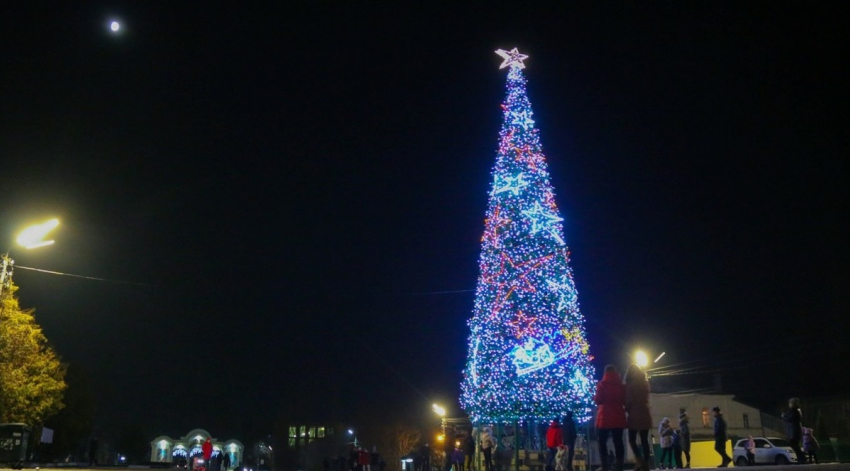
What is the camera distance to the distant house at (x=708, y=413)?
169 ft

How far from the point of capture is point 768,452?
3075 cm

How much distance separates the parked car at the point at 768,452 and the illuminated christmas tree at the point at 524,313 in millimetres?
9517

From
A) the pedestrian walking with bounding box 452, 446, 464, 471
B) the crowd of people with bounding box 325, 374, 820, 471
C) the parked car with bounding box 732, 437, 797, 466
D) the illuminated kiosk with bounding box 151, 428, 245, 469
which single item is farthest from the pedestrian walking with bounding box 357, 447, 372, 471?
the illuminated kiosk with bounding box 151, 428, 245, 469

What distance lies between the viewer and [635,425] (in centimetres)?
1058

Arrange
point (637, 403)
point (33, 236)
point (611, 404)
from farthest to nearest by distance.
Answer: point (33, 236)
point (637, 403)
point (611, 404)

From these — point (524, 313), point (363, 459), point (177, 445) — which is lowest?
point (177, 445)

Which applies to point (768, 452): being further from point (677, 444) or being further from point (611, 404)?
point (611, 404)

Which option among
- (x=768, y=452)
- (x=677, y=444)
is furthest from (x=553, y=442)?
(x=768, y=452)

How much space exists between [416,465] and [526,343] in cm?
1172

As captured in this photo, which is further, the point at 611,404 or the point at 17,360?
the point at 17,360

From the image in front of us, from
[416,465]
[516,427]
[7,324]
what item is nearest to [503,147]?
[516,427]

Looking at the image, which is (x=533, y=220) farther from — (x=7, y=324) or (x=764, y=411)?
(x=764, y=411)

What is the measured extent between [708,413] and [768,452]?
77.4 feet

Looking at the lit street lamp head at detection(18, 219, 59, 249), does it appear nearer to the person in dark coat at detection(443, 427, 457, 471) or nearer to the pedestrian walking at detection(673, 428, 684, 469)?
the person in dark coat at detection(443, 427, 457, 471)
